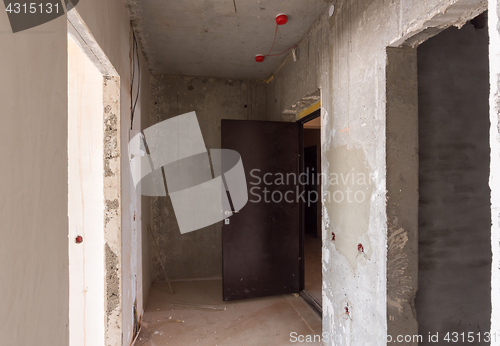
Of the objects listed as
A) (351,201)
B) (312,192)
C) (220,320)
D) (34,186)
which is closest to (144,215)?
(220,320)

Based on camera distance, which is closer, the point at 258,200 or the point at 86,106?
the point at 86,106

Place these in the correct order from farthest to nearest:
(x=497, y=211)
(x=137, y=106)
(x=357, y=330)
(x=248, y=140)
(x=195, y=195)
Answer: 1. (x=195, y=195)
2. (x=248, y=140)
3. (x=137, y=106)
4. (x=357, y=330)
5. (x=497, y=211)

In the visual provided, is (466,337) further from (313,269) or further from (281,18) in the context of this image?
(281,18)

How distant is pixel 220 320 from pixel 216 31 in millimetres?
2784

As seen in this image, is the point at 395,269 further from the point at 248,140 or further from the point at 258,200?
the point at 248,140

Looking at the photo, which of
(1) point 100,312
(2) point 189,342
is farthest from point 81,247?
(2) point 189,342

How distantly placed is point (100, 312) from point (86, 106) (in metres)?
1.36

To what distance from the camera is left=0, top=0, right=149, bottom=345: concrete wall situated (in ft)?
2.24

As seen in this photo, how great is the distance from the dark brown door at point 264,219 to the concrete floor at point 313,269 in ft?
0.77

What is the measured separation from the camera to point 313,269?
3.95 metres

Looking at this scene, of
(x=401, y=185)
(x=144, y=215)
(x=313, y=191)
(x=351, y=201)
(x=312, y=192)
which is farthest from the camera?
(x=312, y=192)

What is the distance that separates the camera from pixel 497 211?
2.54 feet

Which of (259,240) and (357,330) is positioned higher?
(259,240)

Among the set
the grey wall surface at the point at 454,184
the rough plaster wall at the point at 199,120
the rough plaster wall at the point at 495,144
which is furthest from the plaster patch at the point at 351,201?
the rough plaster wall at the point at 199,120
